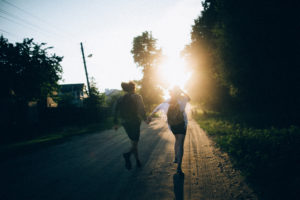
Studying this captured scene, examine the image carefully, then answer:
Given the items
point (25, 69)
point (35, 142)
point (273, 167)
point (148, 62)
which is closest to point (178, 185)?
point (273, 167)

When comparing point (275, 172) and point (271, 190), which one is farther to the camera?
point (275, 172)

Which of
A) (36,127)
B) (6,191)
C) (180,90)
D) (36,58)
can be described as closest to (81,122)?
(36,127)

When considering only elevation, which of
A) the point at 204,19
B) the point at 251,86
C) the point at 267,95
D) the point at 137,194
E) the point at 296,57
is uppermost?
the point at 204,19

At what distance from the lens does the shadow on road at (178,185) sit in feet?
9.68

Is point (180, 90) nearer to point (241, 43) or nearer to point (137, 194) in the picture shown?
point (137, 194)

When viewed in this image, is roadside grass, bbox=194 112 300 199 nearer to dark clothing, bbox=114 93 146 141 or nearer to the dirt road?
the dirt road

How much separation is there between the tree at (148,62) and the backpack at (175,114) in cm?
2864

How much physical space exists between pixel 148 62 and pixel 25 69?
21.1m

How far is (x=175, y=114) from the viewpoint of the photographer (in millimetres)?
4031

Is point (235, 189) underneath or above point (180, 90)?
underneath

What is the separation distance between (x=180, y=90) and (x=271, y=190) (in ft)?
8.58

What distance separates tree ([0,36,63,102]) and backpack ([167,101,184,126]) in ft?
63.9

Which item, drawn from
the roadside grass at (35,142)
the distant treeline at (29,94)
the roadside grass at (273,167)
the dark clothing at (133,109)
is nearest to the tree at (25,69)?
the distant treeline at (29,94)

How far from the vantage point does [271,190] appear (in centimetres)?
279
